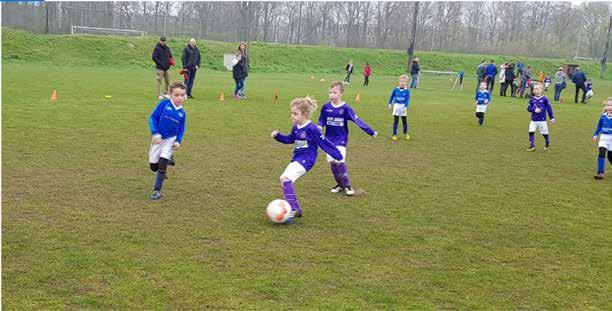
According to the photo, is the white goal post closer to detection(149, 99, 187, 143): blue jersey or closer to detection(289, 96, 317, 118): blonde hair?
detection(149, 99, 187, 143): blue jersey

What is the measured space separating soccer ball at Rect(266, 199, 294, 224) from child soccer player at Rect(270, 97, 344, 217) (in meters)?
0.37

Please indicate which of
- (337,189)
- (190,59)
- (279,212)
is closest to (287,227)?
(279,212)

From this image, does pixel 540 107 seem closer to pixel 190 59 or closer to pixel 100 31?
pixel 190 59

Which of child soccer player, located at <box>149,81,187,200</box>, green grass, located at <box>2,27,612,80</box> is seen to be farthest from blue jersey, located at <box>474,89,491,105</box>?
green grass, located at <box>2,27,612,80</box>

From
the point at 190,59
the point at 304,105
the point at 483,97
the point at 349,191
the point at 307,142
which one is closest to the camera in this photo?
the point at 304,105

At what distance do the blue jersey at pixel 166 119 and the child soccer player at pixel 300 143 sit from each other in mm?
1529

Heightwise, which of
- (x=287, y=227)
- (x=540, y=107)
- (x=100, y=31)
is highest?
(x=100, y=31)

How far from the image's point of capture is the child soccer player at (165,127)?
8281mm

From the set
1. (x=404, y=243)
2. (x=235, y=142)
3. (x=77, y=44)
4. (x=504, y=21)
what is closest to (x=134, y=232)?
(x=404, y=243)

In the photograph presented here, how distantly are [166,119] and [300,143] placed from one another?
1.91 metres

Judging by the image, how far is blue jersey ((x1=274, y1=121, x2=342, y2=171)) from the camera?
7.94 metres

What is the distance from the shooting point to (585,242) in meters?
7.25

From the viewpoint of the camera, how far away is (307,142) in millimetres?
8000

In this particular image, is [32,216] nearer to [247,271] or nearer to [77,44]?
[247,271]
